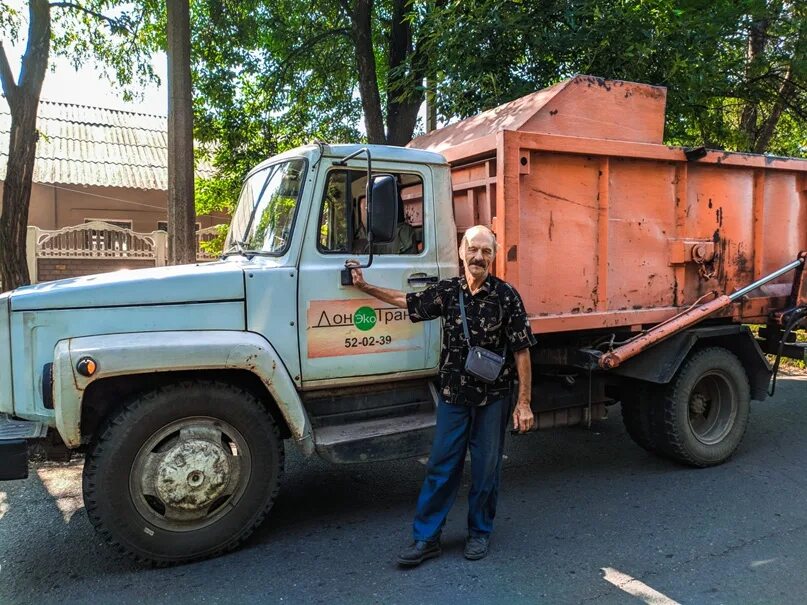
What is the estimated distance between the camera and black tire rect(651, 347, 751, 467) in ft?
15.9

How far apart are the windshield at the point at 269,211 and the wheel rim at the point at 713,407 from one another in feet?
11.2

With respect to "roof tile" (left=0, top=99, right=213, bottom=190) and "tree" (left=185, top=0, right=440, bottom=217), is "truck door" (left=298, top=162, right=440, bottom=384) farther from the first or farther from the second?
"roof tile" (left=0, top=99, right=213, bottom=190)

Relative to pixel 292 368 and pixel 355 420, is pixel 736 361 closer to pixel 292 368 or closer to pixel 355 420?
pixel 355 420

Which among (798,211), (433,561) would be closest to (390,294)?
(433,561)

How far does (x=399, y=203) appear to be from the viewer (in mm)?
3832

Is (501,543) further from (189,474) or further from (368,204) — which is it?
(368,204)

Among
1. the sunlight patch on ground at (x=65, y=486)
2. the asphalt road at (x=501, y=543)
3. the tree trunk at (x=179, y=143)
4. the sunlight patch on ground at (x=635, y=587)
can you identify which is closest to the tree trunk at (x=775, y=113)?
the asphalt road at (x=501, y=543)

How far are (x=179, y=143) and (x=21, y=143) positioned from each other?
1.70 m

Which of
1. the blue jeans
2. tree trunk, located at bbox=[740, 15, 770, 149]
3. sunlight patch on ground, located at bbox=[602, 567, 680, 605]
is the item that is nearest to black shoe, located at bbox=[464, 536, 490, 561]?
the blue jeans

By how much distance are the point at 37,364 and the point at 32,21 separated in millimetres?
4920

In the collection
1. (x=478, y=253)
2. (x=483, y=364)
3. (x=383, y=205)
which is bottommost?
(x=483, y=364)

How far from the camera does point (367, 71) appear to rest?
9.63m

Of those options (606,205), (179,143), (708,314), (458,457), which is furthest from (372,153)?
(179,143)

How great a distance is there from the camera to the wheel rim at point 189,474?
3.35m
